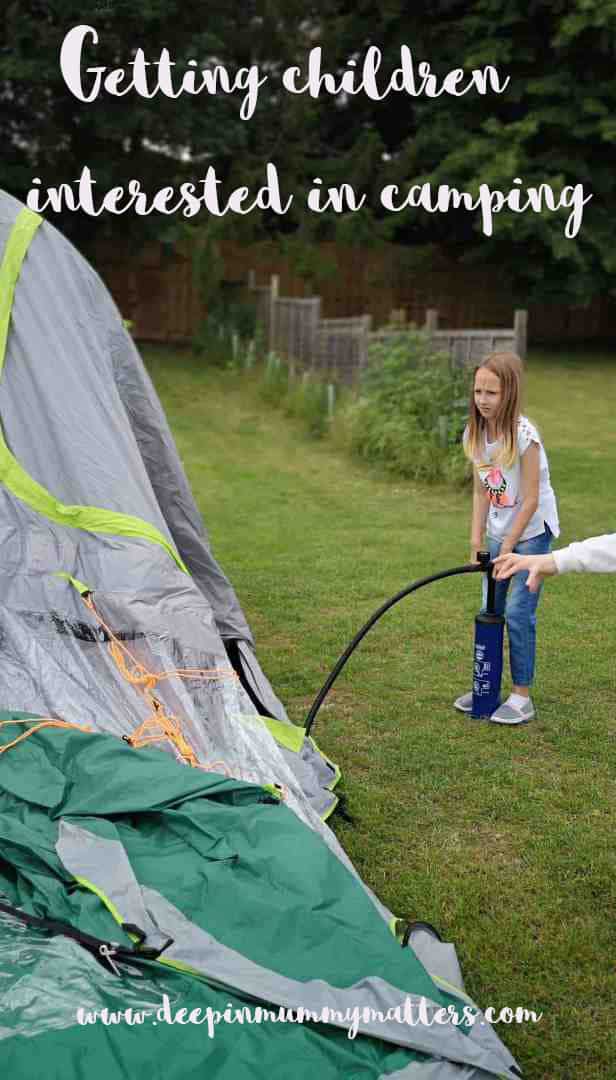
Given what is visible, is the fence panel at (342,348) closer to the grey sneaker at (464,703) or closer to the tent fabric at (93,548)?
the grey sneaker at (464,703)

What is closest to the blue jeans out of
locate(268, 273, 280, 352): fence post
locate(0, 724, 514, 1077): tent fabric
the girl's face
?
the girl's face

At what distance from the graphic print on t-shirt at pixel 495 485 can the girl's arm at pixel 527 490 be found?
0.23 feet

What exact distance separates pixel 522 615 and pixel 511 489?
49cm

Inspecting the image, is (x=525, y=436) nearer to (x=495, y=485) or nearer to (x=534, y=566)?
(x=495, y=485)

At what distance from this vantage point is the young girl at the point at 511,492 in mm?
4371

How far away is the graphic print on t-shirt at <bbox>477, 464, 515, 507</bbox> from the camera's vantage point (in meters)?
4.48

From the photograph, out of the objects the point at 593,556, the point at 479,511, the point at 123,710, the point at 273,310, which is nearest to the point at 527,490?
the point at 479,511

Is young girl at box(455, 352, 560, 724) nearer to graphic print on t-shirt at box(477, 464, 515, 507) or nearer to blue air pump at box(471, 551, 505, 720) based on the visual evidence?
graphic print on t-shirt at box(477, 464, 515, 507)

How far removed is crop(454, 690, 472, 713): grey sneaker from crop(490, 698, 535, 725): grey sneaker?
0.15m

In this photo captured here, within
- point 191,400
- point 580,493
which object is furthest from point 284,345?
point 580,493

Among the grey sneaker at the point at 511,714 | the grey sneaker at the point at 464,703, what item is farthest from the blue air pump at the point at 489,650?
the grey sneaker at the point at 464,703

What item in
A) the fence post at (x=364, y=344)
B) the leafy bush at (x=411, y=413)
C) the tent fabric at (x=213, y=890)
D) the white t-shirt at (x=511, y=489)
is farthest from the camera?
the fence post at (x=364, y=344)

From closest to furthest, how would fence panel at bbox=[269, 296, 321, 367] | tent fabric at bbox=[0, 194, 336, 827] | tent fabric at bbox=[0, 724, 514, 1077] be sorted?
tent fabric at bbox=[0, 724, 514, 1077] < tent fabric at bbox=[0, 194, 336, 827] < fence panel at bbox=[269, 296, 321, 367]

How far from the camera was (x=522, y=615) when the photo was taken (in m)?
4.56
